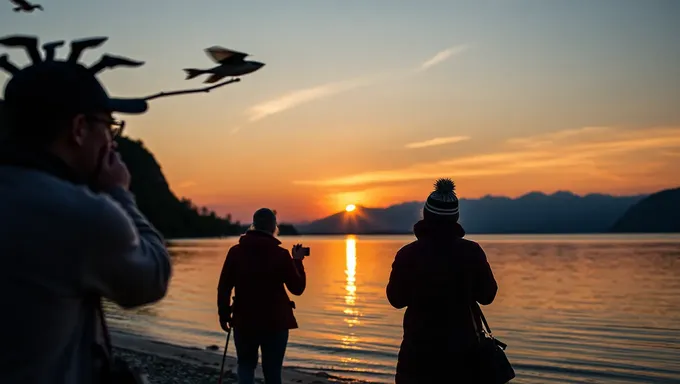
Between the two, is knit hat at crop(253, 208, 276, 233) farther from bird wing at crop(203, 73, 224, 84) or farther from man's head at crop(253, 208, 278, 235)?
bird wing at crop(203, 73, 224, 84)

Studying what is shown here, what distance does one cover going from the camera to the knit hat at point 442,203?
5.95 metres

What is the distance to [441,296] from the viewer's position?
5.71m

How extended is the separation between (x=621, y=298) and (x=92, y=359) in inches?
1610

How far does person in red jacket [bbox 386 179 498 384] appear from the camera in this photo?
567 cm

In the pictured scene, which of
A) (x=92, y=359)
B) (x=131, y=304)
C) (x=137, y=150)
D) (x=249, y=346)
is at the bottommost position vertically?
(x=249, y=346)

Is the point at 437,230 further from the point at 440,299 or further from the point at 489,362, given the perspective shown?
the point at 489,362

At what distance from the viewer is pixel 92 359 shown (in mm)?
1953

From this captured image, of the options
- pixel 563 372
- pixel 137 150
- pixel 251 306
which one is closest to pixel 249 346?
pixel 251 306

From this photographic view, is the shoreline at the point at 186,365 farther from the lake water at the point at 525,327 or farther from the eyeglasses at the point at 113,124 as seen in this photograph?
the eyeglasses at the point at 113,124

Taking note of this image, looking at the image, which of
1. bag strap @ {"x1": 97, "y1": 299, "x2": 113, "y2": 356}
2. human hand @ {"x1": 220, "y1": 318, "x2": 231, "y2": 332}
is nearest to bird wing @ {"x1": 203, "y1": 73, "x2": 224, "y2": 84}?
bag strap @ {"x1": 97, "y1": 299, "x2": 113, "y2": 356}

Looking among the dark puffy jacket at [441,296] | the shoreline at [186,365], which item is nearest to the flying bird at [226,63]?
the dark puffy jacket at [441,296]

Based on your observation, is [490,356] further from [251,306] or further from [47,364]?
[47,364]

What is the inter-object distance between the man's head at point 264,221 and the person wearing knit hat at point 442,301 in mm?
2492

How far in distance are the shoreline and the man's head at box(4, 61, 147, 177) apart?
10.7 metres
